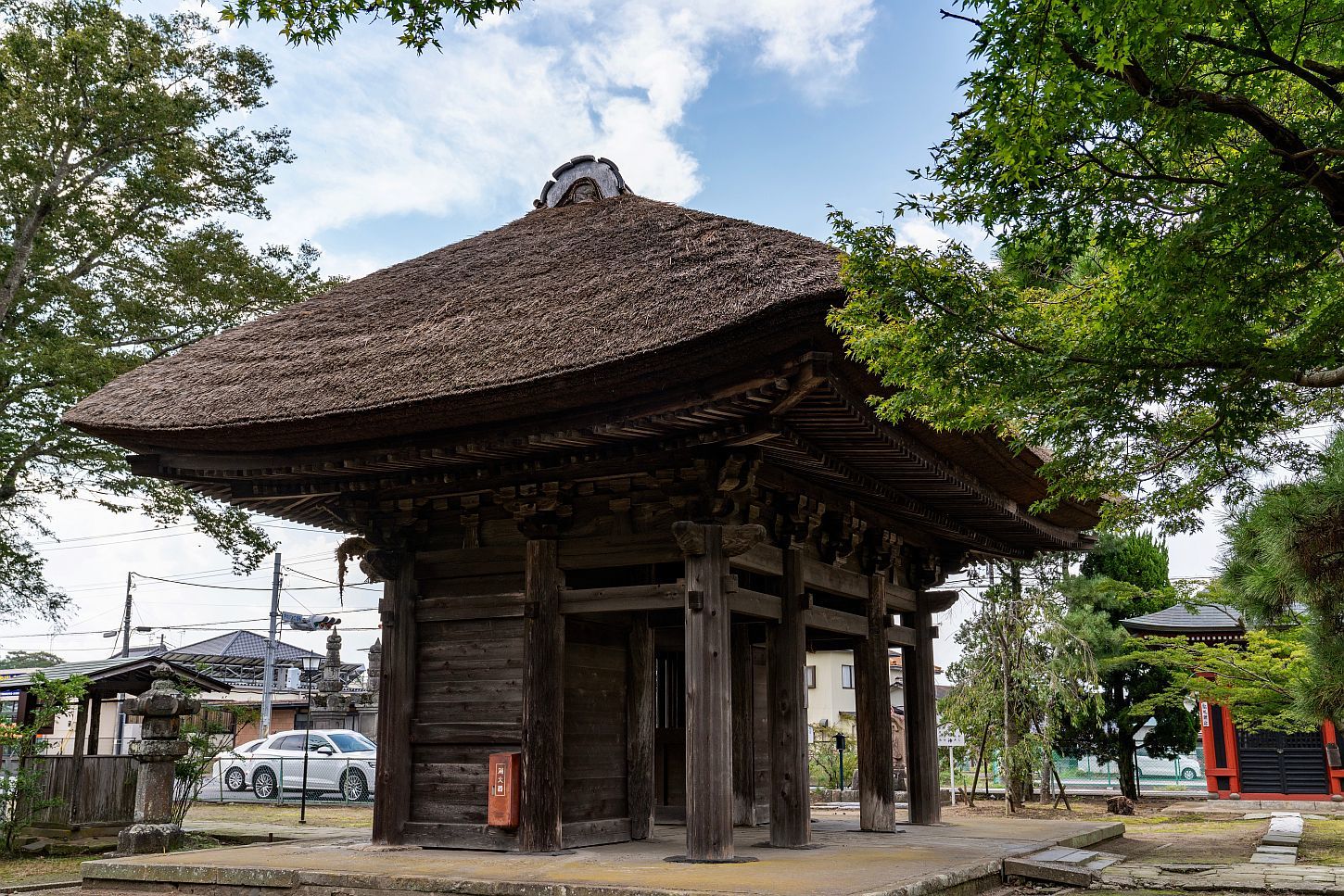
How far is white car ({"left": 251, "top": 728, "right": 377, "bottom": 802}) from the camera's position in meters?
20.1

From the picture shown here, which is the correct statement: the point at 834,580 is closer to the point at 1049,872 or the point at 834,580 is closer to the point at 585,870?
the point at 1049,872

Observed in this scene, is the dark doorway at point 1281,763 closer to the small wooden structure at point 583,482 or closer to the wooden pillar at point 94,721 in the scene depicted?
the small wooden structure at point 583,482

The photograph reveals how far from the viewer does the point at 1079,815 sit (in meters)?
15.5

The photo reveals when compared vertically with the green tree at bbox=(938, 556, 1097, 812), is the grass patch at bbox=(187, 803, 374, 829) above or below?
below

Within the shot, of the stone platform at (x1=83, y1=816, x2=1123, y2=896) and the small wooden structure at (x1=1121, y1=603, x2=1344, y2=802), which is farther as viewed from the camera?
the small wooden structure at (x1=1121, y1=603, x2=1344, y2=802)

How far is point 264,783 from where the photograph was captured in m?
21.0

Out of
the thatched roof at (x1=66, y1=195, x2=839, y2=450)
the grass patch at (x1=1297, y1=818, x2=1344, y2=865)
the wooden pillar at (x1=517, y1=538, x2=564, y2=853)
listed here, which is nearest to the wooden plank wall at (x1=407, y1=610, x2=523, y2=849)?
the wooden pillar at (x1=517, y1=538, x2=564, y2=853)

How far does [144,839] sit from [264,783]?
1104cm

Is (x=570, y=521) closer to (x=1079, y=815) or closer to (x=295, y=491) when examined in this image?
(x=295, y=491)

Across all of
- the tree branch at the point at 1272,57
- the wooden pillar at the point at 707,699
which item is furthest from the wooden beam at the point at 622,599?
the tree branch at the point at 1272,57

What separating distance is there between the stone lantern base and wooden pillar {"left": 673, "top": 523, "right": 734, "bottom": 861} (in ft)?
20.4

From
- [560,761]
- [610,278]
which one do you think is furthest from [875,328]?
[560,761]

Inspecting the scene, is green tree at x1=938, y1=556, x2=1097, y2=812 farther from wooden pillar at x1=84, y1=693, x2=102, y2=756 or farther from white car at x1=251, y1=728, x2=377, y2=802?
wooden pillar at x1=84, y1=693, x2=102, y2=756

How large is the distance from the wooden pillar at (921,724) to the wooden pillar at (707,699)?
4455 millimetres
